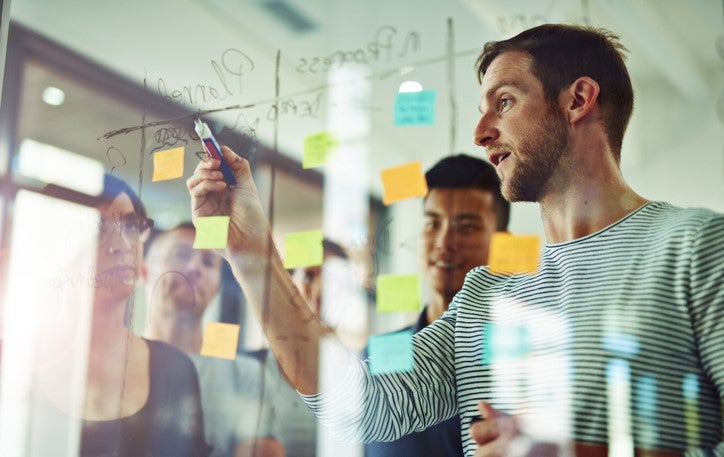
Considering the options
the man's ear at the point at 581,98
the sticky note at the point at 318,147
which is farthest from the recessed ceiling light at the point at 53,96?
the man's ear at the point at 581,98

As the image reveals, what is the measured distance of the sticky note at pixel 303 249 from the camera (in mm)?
1217

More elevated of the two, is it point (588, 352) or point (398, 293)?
point (398, 293)

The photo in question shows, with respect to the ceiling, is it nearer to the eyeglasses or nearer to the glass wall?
the glass wall

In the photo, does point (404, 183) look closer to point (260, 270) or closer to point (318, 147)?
point (318, 147)

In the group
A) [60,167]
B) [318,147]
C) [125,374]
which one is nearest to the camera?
[318,147]

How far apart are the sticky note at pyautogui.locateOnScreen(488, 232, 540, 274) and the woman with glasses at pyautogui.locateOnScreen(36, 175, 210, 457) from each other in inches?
25.3

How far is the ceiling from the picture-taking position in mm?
924

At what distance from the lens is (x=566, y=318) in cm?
91

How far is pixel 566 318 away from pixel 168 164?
33.0 inches

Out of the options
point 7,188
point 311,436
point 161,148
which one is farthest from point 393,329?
point 7,188

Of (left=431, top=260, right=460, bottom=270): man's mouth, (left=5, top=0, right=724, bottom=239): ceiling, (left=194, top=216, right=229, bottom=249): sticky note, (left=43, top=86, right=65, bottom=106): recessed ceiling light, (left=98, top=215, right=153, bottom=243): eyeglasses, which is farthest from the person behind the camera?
(left=43, top=86, right=65, bottom=106): recessed ceiling light

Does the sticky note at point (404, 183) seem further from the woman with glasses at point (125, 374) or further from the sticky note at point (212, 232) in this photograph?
the woman with glasses at point (125, 374)

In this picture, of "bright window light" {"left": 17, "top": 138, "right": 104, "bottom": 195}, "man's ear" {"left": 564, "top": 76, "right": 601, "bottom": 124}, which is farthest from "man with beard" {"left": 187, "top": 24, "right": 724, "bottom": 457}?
"bright window light" {"left": 17, "top": 138, "right": 104, "bottom": 195}

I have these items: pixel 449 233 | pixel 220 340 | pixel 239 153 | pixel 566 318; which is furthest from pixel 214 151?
pixel 566 318
